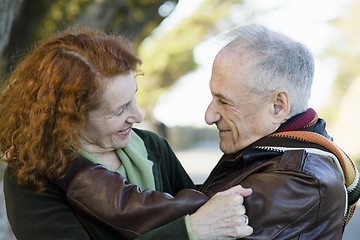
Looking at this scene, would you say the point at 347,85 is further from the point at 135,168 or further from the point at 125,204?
the point at 125,204

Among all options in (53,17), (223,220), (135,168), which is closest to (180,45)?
(53,17)

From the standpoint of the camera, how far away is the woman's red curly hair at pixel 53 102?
2025 millimetres

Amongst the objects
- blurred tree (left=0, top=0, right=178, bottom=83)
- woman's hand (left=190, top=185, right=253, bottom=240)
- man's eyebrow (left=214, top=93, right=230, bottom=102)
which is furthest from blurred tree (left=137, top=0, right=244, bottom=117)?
woman's hand (left=190, top=185, right=253, bottom=240)

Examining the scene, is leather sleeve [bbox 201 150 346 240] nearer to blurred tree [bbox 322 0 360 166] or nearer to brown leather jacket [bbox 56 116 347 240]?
brown leather jacket [bbox 56 116 347 240]

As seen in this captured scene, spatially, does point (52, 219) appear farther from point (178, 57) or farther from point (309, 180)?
point (178, 57)

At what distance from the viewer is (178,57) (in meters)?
13.2

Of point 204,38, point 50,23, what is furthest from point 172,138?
point 50,23

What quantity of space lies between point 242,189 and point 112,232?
1.82 ft

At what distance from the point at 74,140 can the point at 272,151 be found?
31.6 inches

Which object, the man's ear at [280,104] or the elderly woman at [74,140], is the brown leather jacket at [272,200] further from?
the man's ear at [280,104]

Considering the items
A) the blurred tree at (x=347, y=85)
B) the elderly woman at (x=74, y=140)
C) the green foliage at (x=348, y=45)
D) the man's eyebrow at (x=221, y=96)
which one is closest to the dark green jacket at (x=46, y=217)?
the elderly woman at (x=74, y=140)

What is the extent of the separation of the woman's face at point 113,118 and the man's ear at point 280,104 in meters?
0.57

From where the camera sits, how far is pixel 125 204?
1.93m

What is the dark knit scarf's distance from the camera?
81.7 inches
